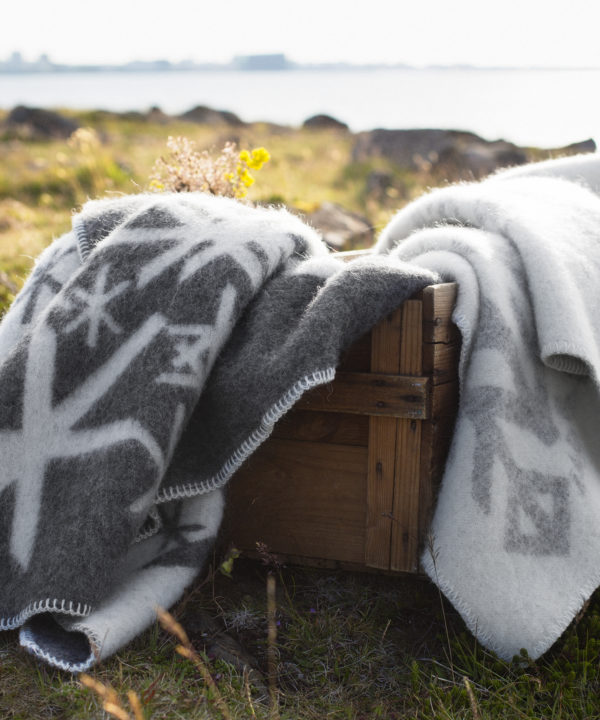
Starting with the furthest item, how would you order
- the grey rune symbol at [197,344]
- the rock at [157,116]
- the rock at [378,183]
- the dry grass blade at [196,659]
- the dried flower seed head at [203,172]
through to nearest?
the rock at [157,116] → the rock at [378,183] → the dried flower seed head at [203,172] → the grey rune symbol at [197,344] → the dry grass blade at [196,659]

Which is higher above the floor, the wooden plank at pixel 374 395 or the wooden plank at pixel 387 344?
the wooden plank at pixel 387 344

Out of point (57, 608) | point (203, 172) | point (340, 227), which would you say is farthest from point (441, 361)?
point (340, 227)

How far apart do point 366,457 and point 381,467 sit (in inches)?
2.2

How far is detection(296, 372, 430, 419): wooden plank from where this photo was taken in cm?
182

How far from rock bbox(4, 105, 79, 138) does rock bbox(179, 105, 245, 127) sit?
268 inches

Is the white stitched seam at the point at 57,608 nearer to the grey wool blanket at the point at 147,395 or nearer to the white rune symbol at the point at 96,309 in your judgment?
the grey wool blanket at the point at 147,395

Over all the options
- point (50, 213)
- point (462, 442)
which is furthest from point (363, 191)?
point (462, 442)

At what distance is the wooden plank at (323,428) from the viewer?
1948 millimetres

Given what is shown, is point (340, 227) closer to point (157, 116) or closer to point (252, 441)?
point (252, 441)

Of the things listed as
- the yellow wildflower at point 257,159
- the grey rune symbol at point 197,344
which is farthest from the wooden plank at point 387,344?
the yellow wildflower at point 257,159

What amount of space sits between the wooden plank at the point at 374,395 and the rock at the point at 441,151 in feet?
23.6

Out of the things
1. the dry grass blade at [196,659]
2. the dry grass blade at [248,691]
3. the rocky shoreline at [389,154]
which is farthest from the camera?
the rocky shoreline at [389,154]

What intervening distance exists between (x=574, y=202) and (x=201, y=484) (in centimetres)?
131

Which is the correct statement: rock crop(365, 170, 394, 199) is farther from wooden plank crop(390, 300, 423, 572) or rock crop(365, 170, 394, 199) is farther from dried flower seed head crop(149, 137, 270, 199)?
wooden plank crop(390, 300, 423, 572)
